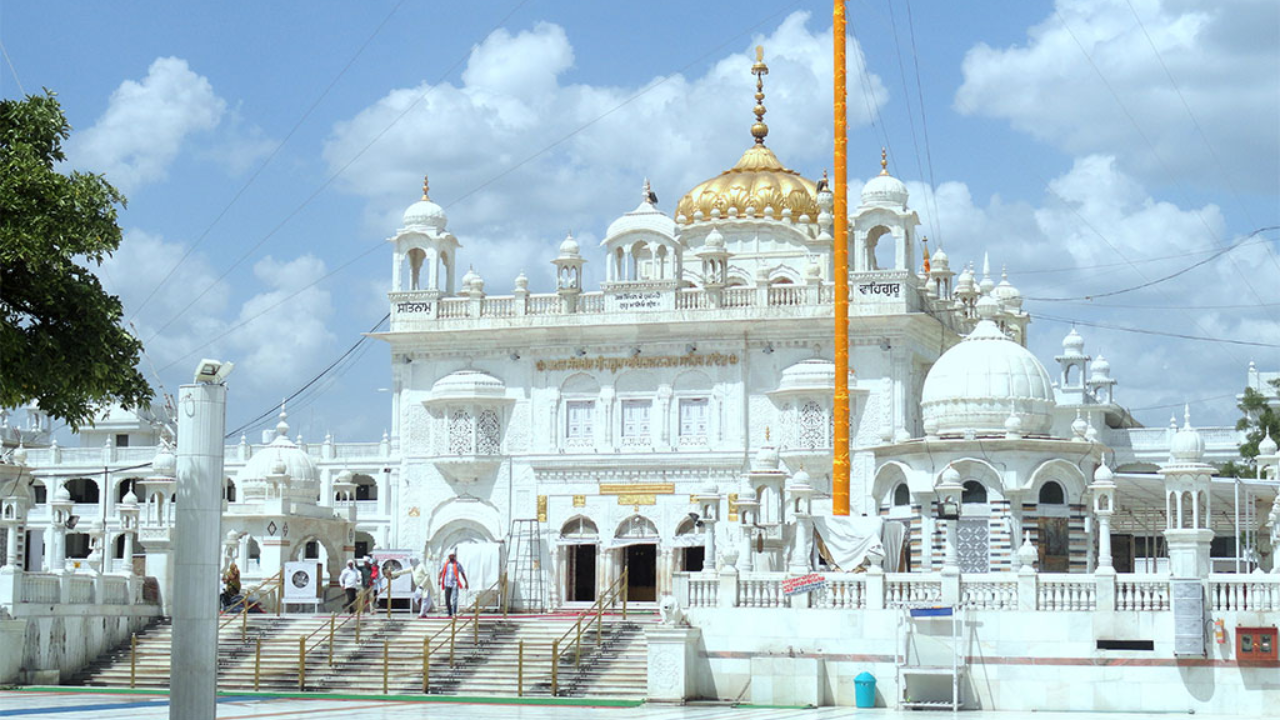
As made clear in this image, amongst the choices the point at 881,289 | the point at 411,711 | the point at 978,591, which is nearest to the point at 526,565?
the point at 881,289

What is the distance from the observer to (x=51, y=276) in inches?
989

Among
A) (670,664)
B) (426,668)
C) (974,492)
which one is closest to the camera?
(670,664)

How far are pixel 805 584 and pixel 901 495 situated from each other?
18.4 ft

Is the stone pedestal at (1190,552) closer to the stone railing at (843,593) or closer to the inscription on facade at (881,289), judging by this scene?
the stone railing at (843,593)

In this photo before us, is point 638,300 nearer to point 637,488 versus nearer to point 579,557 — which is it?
point 637,488

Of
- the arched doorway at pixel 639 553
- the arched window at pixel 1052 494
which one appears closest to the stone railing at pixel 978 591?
the arched window at pixel 1052 494

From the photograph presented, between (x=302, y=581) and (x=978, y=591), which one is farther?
(x=302, y=581)

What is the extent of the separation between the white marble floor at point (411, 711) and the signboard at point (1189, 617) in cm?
117

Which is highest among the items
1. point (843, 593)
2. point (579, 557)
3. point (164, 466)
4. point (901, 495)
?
point (164, 466)

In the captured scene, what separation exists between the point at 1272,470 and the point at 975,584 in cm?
1242

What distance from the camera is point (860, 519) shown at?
108ft

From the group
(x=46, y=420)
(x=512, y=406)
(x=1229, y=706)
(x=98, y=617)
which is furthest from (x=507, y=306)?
(x=46, y=420)

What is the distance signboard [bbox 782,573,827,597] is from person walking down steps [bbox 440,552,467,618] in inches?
394

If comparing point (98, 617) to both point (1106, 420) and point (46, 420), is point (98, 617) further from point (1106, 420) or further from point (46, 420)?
point (46, 420)
